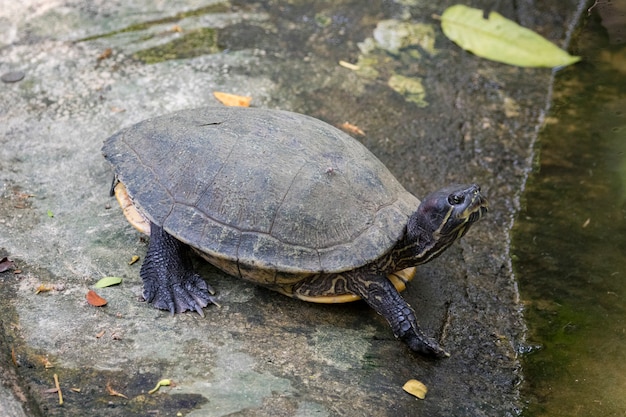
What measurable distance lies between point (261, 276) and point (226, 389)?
83 centimetres

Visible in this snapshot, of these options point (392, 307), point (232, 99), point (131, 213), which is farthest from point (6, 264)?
point (232, 99)

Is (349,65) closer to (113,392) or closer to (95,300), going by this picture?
(95,300)

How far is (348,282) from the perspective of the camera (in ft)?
12.8

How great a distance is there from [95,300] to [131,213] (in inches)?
27.7

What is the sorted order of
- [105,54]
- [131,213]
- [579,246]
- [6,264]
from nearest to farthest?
[6,264], [131,213], [579,246], [105,54]

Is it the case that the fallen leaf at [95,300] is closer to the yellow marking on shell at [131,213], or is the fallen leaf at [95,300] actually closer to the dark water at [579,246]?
the yellow marking on shell at [131,213]

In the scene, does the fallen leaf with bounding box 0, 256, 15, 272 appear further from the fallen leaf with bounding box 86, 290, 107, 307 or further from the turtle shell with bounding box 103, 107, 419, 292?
the turtle shell with bounding box 103, 107, 419, 292

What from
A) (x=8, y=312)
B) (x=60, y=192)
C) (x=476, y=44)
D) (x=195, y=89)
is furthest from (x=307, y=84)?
(x=8, y=312)

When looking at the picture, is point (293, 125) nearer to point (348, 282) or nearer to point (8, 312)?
point (348, 282)

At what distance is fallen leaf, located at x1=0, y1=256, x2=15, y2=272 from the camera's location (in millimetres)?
3777

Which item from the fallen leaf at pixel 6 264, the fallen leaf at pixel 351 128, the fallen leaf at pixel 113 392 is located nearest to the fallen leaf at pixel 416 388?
the fallen leaf at pixel 113 392

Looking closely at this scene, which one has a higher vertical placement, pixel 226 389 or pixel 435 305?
pixel 226 389

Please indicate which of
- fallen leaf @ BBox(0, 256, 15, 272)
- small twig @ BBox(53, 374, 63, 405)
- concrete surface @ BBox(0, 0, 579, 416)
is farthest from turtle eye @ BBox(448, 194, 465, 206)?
fallen leaf @ BBox(0, 256, 15, 272)

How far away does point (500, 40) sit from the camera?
672cm
